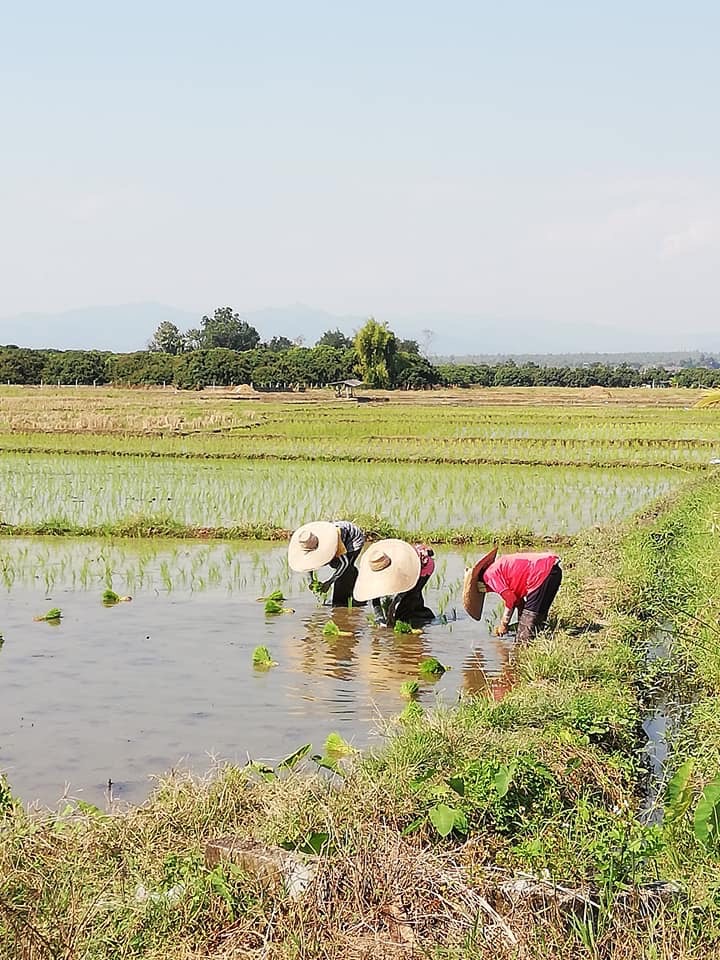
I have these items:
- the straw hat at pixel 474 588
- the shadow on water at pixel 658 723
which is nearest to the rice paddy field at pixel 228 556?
the straw hat at pixel 474 588

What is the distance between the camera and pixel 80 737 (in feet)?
17.8

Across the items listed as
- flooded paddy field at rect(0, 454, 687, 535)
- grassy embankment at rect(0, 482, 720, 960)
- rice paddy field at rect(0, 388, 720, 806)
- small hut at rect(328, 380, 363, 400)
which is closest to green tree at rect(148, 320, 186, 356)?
small hut at rect(328, 380, 363, 400)

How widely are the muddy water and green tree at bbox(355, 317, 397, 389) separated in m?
44.1

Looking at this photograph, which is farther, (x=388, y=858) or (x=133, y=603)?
(x=133, y=603)

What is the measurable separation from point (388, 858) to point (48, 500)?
1130 cm

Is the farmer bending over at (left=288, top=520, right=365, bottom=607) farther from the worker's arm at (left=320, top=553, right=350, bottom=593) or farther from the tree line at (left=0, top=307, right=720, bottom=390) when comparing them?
the tree line at (left=0, top=307, right=720, bottom=390)

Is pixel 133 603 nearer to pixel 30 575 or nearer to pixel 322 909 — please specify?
pixel 30 575

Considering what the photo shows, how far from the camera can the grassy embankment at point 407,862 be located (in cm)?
301

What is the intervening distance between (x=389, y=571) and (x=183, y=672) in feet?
4.89

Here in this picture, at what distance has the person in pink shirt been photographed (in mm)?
6840

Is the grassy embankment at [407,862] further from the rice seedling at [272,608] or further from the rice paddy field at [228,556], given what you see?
the rice seedling at [272,608]

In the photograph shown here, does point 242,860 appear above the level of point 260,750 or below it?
above

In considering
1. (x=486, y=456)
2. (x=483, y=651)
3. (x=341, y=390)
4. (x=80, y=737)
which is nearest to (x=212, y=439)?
(x=486, y=456)

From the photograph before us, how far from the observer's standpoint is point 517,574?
6.86 meters
